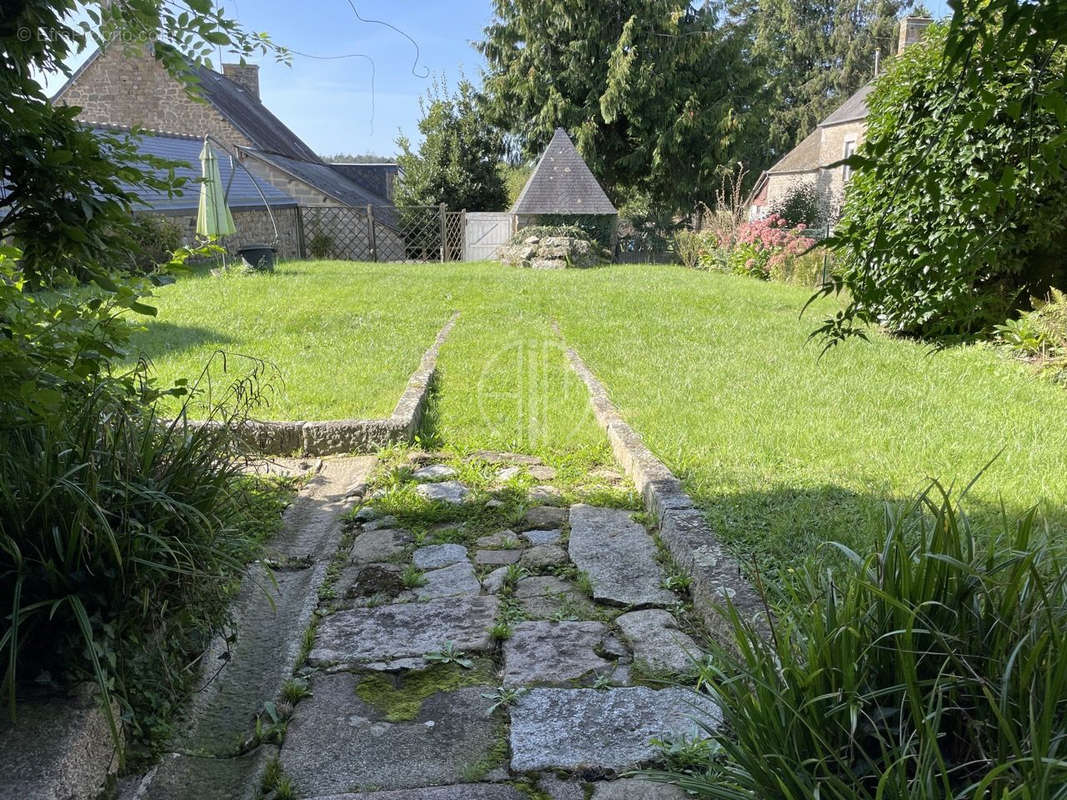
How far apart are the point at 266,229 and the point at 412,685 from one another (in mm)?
21443

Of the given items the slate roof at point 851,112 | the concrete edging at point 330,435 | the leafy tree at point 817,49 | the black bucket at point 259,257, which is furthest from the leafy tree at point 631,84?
the concrete edging at point 330,435

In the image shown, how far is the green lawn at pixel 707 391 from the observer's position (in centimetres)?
418

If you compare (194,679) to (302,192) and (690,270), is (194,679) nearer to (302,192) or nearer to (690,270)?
(690,270)

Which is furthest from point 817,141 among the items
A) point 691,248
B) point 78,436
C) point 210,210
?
point 78,436

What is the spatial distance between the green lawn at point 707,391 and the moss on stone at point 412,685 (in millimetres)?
1356

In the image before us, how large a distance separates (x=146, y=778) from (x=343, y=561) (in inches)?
63.6

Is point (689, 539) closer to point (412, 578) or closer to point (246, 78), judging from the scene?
point (412, 578)

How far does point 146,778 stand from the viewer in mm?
2182

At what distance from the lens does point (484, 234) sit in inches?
873

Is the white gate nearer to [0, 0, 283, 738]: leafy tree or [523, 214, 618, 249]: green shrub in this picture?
→ [523, 214, 618, 249]: green shrub

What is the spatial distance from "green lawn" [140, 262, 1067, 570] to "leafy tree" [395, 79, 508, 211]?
15025mm

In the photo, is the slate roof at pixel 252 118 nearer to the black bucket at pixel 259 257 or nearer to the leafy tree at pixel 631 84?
the leafy tree at pixel 631 84

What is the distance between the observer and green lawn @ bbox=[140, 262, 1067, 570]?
4176 mm

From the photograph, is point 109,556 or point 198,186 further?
point 198,186
